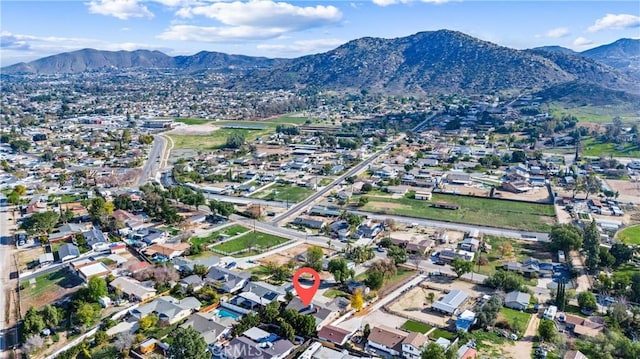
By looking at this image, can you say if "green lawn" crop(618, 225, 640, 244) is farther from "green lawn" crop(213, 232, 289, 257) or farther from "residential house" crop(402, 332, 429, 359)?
"green lawn" crop(213, 232, 289, 257)

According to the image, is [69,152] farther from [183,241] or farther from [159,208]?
[183,241]

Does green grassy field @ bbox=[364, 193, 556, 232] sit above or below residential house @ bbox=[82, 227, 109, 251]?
above

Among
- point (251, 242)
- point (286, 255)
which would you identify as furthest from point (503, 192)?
point (251, 242)

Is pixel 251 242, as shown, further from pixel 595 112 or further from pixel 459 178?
pixel 595 112

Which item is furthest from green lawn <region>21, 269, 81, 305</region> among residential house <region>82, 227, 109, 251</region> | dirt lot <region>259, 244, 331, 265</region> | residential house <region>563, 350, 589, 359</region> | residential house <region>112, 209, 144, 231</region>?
residential house <region>563, 350, 589, 359</region>

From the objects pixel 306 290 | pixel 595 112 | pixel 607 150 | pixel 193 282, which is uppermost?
pixel 595 112
